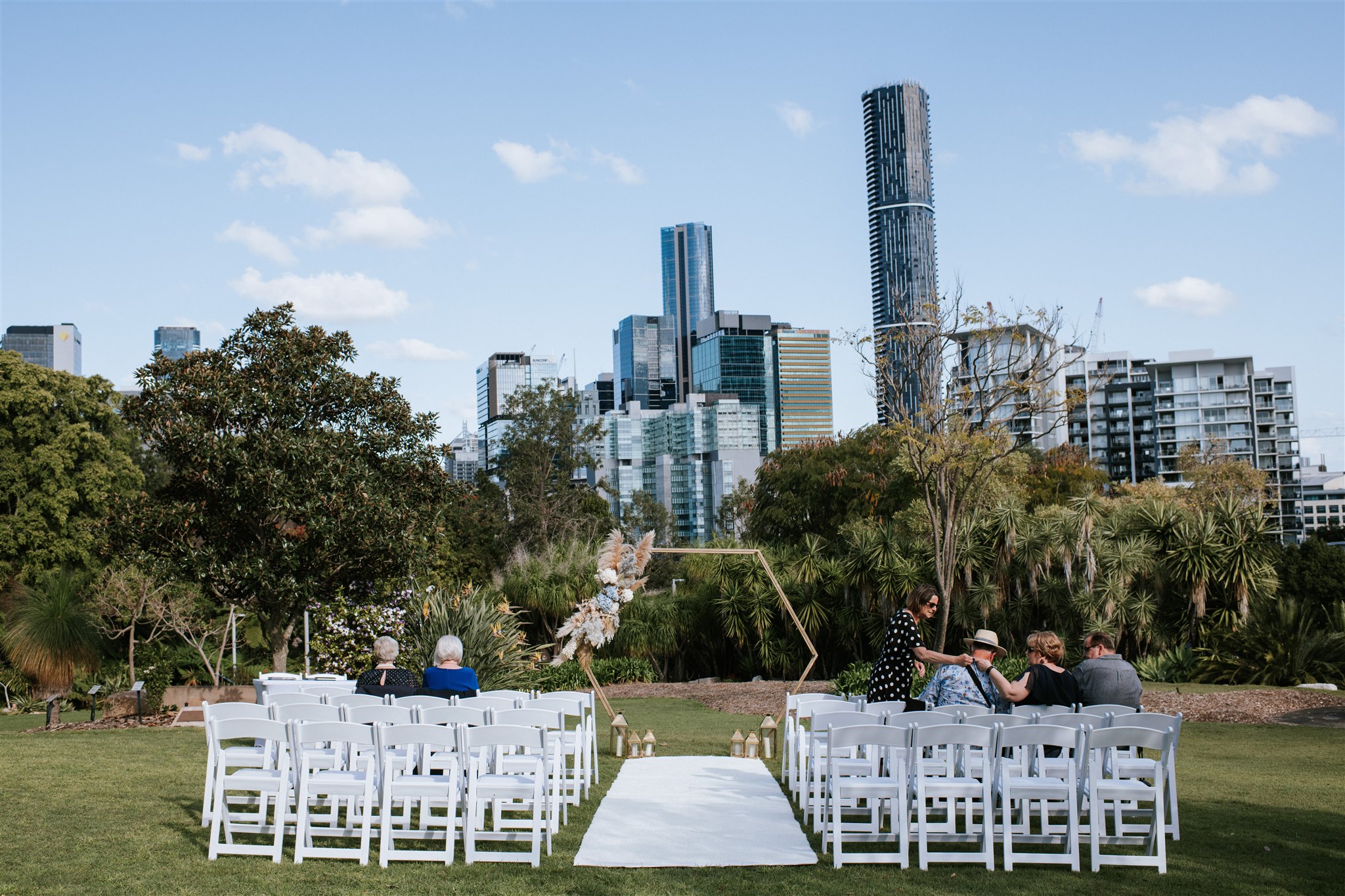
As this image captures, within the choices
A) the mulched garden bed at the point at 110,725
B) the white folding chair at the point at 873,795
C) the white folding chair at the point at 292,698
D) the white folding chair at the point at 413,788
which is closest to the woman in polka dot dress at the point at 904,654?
the white folding chair at the point at 873,795

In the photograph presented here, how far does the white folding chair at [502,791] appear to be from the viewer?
20.3ft

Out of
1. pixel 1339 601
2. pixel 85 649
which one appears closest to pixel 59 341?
pixel 85 649

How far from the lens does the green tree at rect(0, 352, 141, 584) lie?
84.5 ft

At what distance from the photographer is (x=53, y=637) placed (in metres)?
19.4

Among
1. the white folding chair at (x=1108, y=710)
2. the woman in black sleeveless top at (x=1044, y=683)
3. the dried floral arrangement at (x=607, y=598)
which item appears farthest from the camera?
the dried floral arrangement at (x=607, y=598)

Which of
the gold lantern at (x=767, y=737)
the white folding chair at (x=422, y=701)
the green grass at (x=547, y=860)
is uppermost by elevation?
the white folding chair at (x=422, y=701)

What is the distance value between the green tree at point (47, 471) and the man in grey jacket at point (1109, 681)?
2367cm

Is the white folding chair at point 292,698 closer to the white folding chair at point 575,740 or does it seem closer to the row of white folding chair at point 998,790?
the white folding chair at point 575,740

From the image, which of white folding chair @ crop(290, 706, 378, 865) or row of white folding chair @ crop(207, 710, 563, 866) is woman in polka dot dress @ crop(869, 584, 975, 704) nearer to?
row of white folding chair @ crop(207, 710, 563, 866)

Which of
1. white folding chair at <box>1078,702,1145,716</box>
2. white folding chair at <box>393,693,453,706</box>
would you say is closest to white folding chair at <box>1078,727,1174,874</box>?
white folding chair at <box>1078,702,1145,716</box>

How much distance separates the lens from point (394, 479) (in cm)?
1536

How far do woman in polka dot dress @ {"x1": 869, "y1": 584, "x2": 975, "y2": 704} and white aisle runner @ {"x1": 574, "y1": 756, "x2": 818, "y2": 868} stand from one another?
45.6 inches

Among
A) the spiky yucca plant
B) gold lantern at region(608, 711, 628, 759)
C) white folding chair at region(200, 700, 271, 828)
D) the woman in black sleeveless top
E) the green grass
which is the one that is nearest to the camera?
the green grass

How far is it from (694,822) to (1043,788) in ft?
7.39
